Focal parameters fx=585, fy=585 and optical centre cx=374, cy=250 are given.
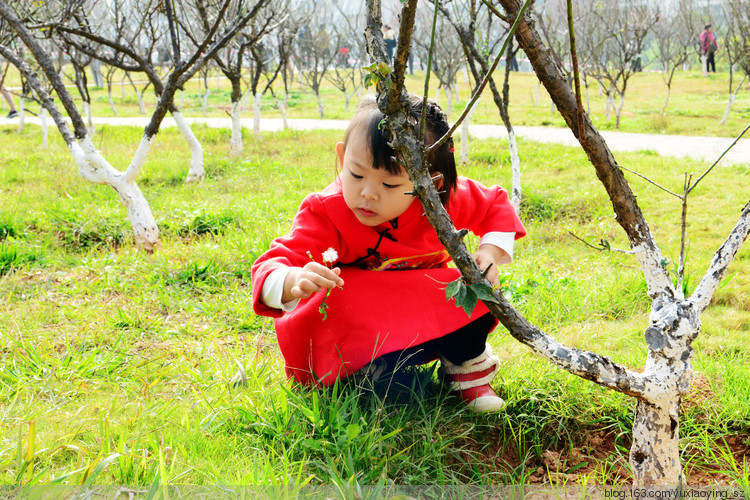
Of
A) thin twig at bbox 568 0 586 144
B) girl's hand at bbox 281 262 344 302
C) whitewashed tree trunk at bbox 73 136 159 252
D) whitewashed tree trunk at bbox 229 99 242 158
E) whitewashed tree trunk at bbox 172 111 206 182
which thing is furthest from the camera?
whitewashed tree trunk at bbox 229 99 242 158

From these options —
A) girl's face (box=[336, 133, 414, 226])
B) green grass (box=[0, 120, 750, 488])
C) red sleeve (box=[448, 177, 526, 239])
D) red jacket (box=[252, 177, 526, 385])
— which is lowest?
green grass (box=[0, 120, 750, 488])

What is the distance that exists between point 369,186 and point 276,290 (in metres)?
0.37

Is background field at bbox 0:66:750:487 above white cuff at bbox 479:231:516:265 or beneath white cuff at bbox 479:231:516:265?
beneath

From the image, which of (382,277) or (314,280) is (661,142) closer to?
(382,277)

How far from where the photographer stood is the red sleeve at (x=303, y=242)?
1640mm

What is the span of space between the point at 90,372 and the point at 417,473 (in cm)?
135

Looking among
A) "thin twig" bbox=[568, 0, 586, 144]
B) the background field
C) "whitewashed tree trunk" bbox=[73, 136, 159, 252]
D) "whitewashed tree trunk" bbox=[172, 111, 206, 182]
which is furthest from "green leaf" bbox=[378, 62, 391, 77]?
"whitewashed tree trunk" bbox=[172, 111, 206, 182]

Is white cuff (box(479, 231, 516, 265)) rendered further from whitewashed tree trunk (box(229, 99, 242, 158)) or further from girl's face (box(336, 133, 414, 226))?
whitewashed tree trunk (box(229, 99, 242, 158))

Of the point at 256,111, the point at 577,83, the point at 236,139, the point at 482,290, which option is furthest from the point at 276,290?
the point at 256,111

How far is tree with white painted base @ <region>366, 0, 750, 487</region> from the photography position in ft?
3.96

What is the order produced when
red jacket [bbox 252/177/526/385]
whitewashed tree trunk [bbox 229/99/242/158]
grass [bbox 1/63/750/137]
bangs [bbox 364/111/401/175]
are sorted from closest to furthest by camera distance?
bangs [bbox 364/111/401/175] → red jacket [bbox 252/177/526/385] → whitewashed tree trunk [bbox 229/99/242/158] → grass [bbox 1/63/750/137]

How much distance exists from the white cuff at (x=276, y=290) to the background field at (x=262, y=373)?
0.98ft

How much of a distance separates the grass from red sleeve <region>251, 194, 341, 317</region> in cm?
981

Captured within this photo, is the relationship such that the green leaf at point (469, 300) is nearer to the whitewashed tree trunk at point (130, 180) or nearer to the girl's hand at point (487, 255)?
the girl's hand at point (487, 255)
